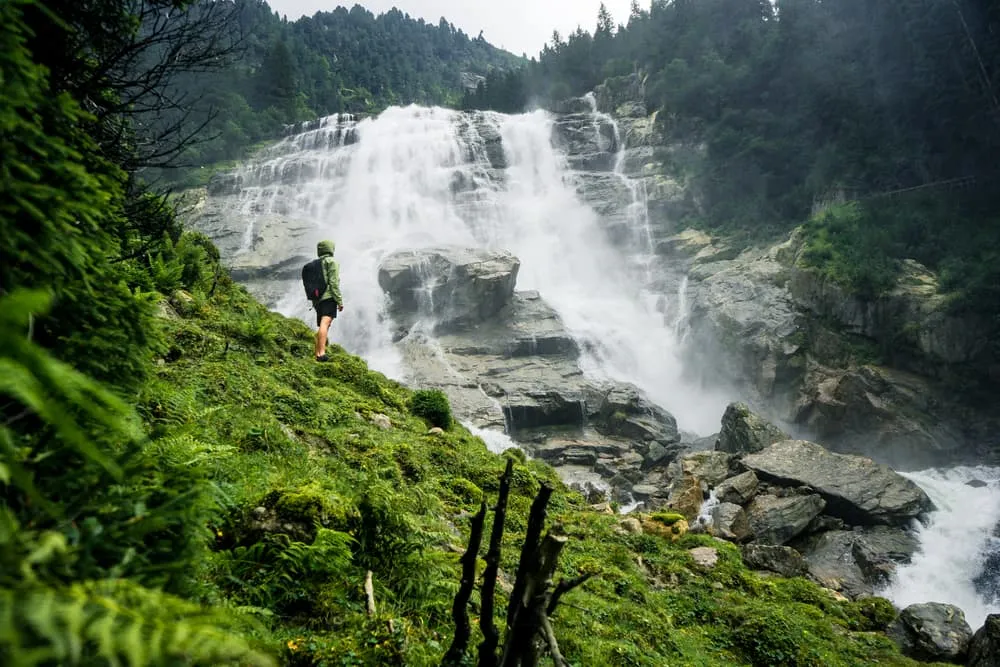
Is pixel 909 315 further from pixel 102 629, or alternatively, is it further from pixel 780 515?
pixel 102 629

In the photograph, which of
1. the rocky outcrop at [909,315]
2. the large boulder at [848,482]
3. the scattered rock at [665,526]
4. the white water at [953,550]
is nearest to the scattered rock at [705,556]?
the scattered rock at [665,526]

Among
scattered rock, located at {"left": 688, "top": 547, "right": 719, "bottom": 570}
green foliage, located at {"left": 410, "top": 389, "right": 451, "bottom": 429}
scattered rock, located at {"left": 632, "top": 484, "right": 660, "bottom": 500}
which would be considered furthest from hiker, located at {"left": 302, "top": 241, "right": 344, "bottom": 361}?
scattered rock, located at {"left": 632, "top": 484, "right": 660, "bottom": 500}

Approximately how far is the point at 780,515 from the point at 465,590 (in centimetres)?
1417

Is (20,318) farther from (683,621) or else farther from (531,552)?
(683,621)

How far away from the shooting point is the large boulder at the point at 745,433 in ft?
64.2

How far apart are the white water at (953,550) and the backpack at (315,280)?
45.5 ft

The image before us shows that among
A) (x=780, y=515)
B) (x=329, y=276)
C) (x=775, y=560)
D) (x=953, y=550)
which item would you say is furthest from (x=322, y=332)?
(x=953, y=550)

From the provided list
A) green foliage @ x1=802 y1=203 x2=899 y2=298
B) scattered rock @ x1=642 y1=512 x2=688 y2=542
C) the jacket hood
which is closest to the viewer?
the jacket hood

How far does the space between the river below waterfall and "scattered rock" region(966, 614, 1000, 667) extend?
1288 cm

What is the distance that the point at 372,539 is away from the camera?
3.75 metres

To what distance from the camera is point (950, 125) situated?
2944 cm

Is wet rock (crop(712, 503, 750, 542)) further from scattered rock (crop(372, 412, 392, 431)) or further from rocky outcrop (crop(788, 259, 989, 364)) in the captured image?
rocky outcrop (crop(788, 259, 989, 364))

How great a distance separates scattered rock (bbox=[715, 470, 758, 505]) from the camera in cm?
1511

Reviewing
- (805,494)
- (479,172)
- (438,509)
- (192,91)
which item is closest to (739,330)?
(805,494)
